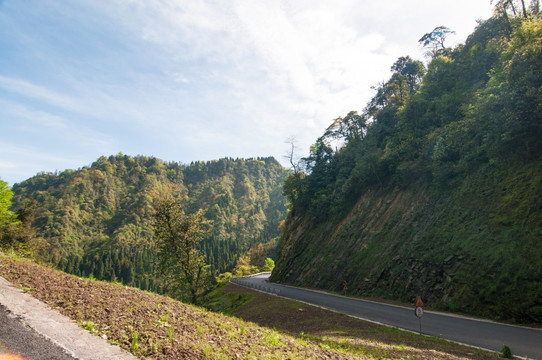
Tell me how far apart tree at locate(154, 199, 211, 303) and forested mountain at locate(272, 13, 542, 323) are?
16.6 meters

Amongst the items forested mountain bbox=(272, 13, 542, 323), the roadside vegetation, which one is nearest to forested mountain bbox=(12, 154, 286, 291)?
forested mountain bbox=(272, 13, 542, 323)

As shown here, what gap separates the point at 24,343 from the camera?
4836 millimetres

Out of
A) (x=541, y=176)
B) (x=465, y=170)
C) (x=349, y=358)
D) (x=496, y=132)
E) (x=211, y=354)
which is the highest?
(x=496, y=132)

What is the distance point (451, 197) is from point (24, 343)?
97.1 ft

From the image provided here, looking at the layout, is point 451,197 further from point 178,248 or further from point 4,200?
point 4,200

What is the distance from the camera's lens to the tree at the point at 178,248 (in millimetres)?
24609

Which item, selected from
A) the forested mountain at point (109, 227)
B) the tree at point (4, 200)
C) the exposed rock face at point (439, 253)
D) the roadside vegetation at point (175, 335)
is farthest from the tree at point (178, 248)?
the forested mountain at point (109, 227)

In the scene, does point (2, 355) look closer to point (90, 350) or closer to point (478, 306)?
point (90, 350)

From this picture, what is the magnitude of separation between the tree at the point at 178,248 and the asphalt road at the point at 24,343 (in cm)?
1949

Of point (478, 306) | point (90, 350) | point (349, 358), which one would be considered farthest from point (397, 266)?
point (90, 350)

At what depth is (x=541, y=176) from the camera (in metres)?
19.1

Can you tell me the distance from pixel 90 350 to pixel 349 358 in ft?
21.2

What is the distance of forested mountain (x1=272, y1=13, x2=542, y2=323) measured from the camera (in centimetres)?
1792

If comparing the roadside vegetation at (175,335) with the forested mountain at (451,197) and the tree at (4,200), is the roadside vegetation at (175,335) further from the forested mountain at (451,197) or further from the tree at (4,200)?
the tree at (4,200)
